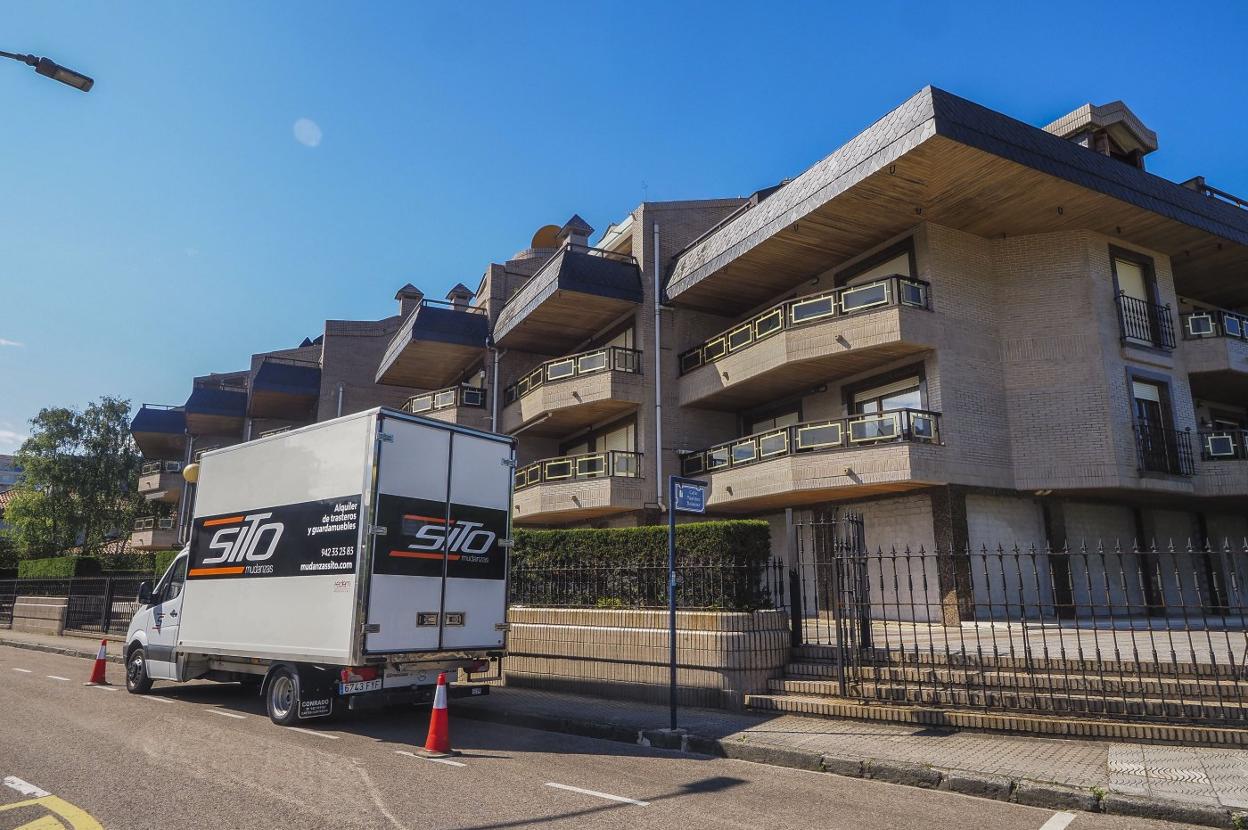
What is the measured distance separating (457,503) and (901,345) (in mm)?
12610

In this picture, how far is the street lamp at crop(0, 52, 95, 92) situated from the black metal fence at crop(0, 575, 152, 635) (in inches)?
751

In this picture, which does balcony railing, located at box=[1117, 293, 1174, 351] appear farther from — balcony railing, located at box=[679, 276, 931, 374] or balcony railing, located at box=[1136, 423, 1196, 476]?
balcony railing, located at box=[679, 276, 931, 374]

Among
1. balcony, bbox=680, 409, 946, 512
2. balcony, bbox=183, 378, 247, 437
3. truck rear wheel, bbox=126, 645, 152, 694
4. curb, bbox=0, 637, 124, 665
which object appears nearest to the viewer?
truck rear wheel, bbox=126, 645, 152, 694

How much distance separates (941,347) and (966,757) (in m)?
13.5

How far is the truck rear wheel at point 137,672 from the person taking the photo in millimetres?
12555

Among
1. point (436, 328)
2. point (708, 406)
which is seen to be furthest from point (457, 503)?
point (436, 328)

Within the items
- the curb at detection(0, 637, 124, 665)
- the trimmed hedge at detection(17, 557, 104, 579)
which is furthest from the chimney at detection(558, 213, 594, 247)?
the trimmed hedge at detection(17, 557, 104, 579)

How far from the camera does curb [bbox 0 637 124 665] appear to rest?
19359 mm

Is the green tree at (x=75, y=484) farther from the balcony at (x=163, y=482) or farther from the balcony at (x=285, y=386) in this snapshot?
the balcony at (x=285, y=386)

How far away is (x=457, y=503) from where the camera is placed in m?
10.2

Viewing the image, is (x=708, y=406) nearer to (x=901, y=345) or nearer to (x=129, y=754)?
(x=901, y=345)

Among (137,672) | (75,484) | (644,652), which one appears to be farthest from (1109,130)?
(75,484)

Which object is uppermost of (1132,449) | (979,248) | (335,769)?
(979,248)

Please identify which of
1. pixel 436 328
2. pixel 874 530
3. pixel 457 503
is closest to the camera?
pixel 457 503
